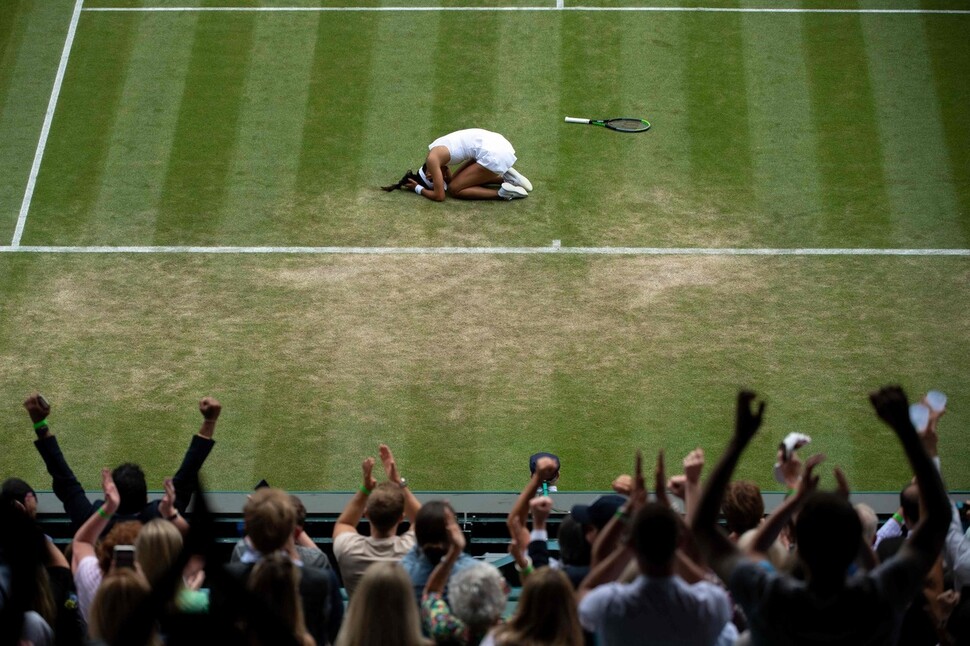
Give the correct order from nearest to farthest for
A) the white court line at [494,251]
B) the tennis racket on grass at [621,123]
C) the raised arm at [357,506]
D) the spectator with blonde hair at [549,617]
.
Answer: the spectator with blonde hair at [549,617]
the raised arm at [357,506]
the white court line at [494,251]
the tennis racket on grass at [621,123]

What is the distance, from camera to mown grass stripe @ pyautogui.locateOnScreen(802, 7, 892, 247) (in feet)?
45.8

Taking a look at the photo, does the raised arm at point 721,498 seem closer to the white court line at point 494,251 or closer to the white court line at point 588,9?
the white court line at point 494,251

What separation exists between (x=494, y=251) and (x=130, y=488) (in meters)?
7.11

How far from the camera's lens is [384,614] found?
5.06m

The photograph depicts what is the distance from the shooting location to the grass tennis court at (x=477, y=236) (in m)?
11.6

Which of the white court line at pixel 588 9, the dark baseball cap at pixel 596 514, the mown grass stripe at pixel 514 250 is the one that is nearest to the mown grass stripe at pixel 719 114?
the white court line at pixel 588 9

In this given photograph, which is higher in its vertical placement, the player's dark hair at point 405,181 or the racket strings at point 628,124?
the racket strings at point 628,124

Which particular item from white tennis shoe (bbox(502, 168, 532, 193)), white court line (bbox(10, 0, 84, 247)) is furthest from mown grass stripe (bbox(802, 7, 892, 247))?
A: white court line (bbox(10, 0, 84, 247))

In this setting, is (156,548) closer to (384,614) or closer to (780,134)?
(384,614)

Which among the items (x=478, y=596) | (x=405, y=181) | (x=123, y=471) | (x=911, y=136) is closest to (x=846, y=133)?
(x=911, y=136)

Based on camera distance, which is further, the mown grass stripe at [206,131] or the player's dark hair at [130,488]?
the mown grass stripe at [206,131]

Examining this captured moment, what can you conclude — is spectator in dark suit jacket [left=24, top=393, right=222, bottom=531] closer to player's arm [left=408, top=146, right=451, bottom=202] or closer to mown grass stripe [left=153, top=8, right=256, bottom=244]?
mown grass stripe [left=153, top=8, right=256, bottom=244]

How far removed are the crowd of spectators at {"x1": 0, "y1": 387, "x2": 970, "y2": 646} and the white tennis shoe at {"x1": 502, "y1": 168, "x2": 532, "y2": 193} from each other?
735cm

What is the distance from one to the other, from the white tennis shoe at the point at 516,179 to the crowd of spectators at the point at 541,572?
7.35 m
